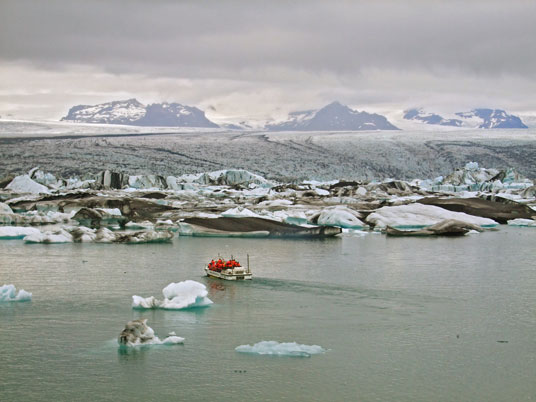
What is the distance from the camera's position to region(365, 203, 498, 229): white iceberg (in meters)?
25.6

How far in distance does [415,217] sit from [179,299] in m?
16.5

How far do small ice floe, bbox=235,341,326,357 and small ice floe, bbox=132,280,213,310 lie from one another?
2469mm

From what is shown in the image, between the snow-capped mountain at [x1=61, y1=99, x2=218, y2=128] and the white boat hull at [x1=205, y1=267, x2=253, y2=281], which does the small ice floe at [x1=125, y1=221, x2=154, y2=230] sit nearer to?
the white boat hull at [x1=205, y1=267, x2=253, y2=281]

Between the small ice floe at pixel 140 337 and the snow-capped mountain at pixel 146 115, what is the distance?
16177 centimetres

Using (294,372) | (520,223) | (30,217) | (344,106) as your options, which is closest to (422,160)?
(520,223)

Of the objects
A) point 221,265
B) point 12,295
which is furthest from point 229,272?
point 12,295

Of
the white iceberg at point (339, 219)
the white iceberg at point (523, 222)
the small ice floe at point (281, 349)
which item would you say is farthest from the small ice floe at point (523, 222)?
the small ice floe at point (281, 349)

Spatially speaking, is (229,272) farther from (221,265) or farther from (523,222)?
(523,222)

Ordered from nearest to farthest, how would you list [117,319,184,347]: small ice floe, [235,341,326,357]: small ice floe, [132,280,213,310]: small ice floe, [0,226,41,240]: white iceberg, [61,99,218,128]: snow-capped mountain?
[235,341,326,357]: small ice floe < [117,319,184,347]: small ice floe < [132,280,213,310]: small ice floe < [0,226,41,240]: white iceberg < [61,99,218,128]: snow-capped mountain

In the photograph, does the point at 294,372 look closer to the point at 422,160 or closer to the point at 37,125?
the point at 422,160

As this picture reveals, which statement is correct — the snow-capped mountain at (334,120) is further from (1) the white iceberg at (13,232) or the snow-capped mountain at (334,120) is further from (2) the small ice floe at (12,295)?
(2) the small ice floe at (12,295)

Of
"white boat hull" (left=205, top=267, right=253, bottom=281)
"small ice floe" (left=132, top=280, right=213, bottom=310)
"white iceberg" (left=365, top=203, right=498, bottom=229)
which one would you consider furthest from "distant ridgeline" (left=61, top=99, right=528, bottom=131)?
"small ice floe" (left=132, top=280, right=213, bottom=310)

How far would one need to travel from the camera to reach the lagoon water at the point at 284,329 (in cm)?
Result: 726

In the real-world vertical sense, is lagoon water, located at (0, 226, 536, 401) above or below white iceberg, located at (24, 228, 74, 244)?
below
